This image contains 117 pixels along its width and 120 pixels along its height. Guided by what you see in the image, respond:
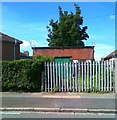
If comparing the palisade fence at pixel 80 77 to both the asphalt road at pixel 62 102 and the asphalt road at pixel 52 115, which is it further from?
the asphalt road at pixel 52 115

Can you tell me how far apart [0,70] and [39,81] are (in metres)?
2.16

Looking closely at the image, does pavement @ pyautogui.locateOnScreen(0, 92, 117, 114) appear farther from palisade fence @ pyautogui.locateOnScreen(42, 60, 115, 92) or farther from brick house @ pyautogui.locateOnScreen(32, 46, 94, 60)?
brick house @ pyautogui.locateOnScreen(32, 46, 94, 60)

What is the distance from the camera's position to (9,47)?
34.5m

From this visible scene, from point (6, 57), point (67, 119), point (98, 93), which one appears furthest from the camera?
point (6, 57)

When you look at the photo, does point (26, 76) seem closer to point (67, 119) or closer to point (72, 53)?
point (67, 119)

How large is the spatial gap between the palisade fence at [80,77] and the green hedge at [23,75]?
42 cm

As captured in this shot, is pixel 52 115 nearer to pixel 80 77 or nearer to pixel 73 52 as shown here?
pixel 80 77

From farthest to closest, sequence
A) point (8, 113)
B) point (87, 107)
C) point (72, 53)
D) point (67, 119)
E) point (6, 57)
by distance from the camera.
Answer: point (72, 53) → point (6, 57) → point (87, 107) → point (8, 113) → point (67, 119)

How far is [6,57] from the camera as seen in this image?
3394 cm

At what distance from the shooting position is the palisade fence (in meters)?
17.7

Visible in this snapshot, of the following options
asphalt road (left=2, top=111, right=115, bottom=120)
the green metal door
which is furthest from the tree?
asphalt road (left=2, top=111, right=115, bottom=120)

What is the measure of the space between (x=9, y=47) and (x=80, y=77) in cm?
1794

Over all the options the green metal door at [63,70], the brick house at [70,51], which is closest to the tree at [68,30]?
the brick house at [70,51]

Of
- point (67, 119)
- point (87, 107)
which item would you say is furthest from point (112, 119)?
point (87, 107)
